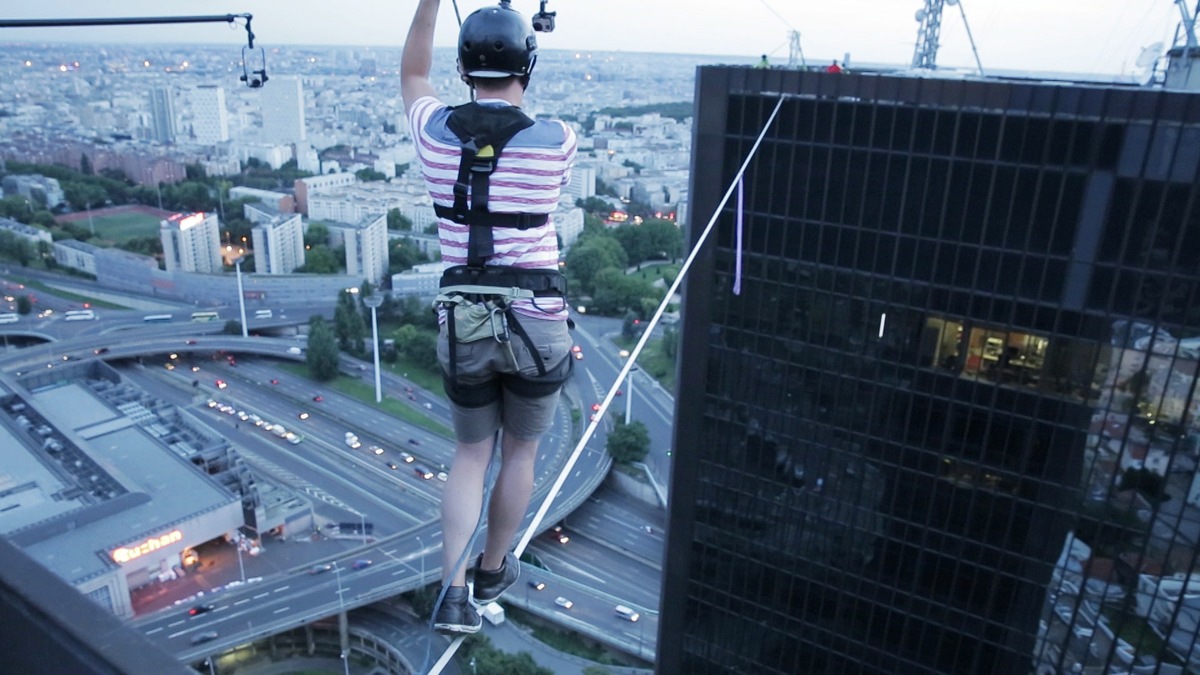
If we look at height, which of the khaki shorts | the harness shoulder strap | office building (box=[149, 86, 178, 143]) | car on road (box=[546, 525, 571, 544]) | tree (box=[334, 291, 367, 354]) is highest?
the harness shoulder strap

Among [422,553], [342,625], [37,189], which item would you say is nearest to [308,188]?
[37,189]

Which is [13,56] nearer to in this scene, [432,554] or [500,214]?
[432,554]

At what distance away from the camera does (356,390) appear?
30.2 metres

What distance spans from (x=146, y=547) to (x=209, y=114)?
67.7m

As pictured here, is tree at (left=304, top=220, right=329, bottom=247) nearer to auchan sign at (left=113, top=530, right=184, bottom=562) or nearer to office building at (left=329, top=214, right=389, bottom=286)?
office building at (left=329, top=214, right=389, bottom=286)

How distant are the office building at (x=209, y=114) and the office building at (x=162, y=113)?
191cm

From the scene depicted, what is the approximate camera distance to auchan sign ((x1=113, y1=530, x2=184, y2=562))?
1791 centimetres

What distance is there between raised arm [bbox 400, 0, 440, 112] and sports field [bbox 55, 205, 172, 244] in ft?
156

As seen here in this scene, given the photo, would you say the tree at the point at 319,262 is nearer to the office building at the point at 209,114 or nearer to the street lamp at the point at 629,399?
the street lamp at the point at 629,399

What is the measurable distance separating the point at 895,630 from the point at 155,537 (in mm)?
16244

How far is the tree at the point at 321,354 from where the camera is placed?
3052 cm

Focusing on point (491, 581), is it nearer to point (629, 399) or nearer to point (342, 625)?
point (342, 625)

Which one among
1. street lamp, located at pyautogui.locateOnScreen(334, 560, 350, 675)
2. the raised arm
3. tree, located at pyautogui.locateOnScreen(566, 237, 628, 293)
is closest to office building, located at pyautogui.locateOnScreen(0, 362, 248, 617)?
street lamp, located at pyautogui.locateOnScreen(334, 560, 350, 675)

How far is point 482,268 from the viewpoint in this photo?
84.6 inches
